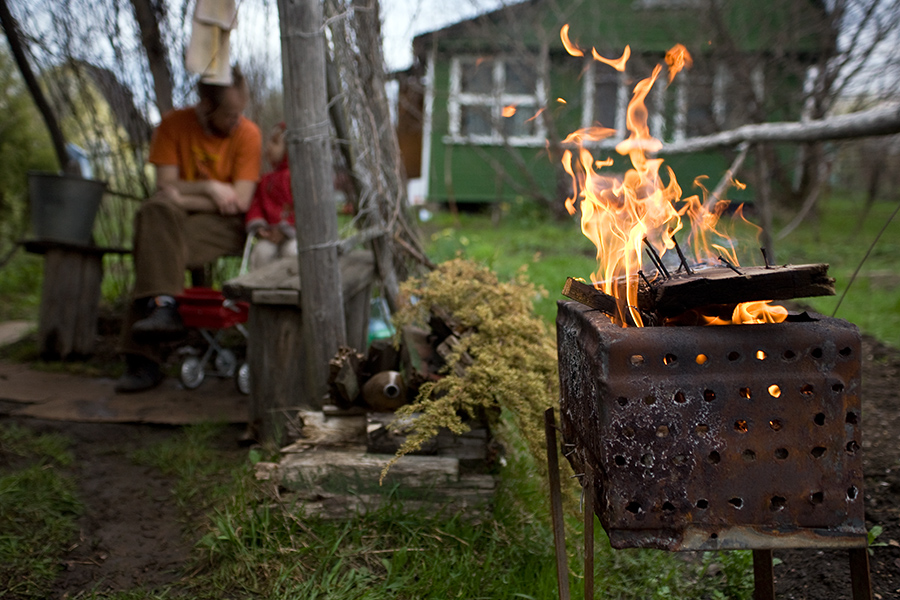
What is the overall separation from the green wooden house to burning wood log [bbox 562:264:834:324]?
5.78 meters

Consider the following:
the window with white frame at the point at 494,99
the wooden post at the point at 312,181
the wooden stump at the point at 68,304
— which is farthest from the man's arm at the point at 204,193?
the window with white frame at the point at 494,99

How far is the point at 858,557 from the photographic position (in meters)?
1.48

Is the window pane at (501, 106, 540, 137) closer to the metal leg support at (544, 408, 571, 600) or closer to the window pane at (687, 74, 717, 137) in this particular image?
the window pane at (687, 74, 717, 137)

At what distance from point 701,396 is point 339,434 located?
1579 millimetres

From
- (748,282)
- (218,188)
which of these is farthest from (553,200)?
(748,282)

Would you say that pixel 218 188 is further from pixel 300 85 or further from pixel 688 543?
pixel 688 543

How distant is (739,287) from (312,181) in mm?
1869

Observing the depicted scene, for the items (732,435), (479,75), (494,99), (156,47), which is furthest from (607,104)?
(732,435)

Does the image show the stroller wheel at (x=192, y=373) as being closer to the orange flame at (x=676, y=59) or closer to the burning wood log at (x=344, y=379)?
the burning wood log at (x=344, y=379)

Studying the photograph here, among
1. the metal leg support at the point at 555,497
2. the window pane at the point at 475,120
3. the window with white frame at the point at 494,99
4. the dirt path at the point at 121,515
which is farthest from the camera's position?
the window pane at the point at 475,120

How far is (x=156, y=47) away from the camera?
4.95 metres

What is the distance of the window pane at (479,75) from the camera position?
35.2ft

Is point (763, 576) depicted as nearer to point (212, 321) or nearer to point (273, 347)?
point (273, 347)

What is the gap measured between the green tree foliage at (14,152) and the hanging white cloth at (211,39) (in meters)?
4.84
